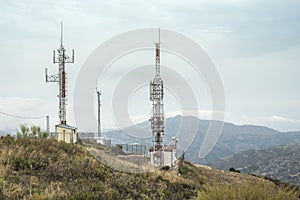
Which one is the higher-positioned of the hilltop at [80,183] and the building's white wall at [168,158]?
the hilltop at [80,183]

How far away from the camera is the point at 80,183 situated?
14.7m

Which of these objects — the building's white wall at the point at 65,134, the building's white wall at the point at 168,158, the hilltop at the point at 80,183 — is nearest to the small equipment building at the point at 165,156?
the building's white wall at the point at 168,158

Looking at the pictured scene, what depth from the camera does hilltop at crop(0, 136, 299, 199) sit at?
10.2 meters

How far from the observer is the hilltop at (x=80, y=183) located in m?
10.2

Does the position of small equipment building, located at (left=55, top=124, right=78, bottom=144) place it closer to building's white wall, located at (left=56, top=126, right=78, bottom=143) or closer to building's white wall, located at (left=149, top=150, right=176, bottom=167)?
building's white wall, located at (left=56, top=126, right=78, bottom=143)

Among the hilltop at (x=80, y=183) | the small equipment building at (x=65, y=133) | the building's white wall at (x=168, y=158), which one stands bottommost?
the building's white wall at (x=168, y=158)

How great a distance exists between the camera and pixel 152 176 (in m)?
20.6

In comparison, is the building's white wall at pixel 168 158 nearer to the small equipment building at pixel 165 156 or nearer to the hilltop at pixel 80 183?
the small equipment building at pixel 165 156

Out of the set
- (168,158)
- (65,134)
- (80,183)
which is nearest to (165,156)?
(168,158)

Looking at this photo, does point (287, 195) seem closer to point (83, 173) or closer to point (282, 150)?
point (83, 173)

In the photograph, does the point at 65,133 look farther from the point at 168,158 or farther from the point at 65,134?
the point at 168,158

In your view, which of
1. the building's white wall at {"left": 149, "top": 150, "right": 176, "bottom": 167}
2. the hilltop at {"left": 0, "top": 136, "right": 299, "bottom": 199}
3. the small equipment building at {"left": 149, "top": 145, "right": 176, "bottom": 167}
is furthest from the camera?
the building's white wall at {"left": 149, "top": 150, "right": 176, "bottom": 167}

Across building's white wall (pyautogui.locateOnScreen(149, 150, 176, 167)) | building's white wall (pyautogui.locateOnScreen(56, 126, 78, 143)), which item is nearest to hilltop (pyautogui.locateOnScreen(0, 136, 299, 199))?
building's white wall (pyautogui.locateOnScreen(56, 126, 78, 143))

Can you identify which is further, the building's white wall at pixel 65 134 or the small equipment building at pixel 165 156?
the building's white wall at pixel 65 134
